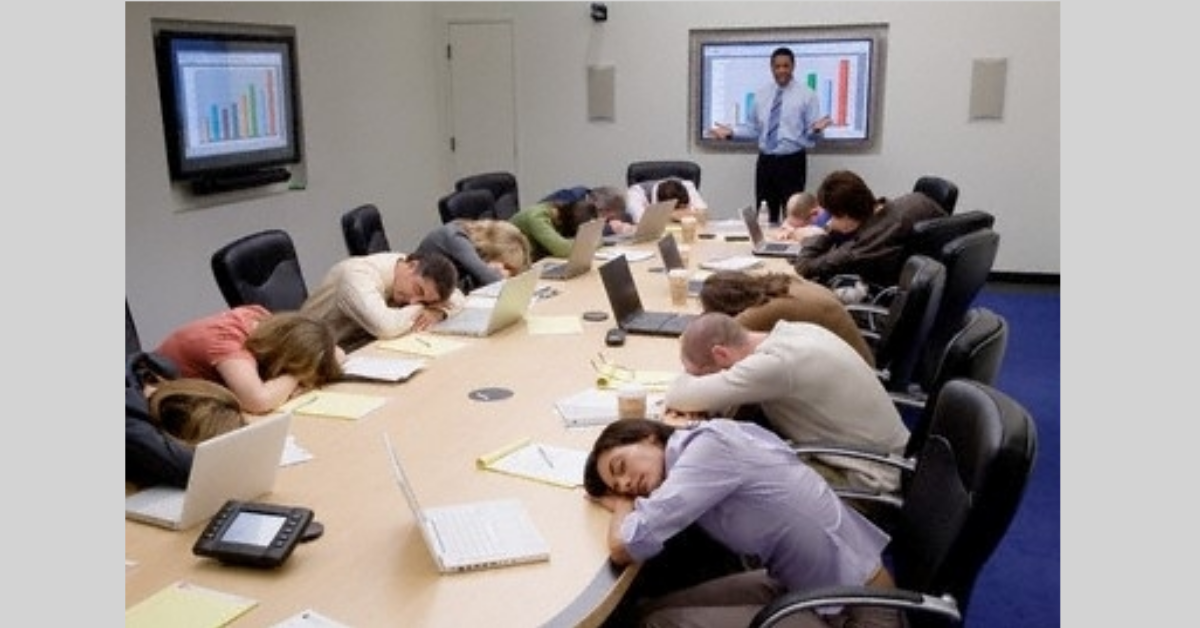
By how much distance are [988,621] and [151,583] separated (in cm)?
236

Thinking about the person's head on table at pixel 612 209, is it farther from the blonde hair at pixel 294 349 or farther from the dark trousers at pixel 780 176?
the blonde hair at pixel 294 349

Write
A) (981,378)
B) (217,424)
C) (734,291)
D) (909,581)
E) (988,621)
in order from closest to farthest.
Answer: (909,581)
(217,424)
(981,378)
(988,621)
(734,291)

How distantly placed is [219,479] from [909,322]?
89.1 inches

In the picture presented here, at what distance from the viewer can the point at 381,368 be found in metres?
3.05

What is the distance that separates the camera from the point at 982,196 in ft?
24.8

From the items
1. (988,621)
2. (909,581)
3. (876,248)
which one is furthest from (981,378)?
(876,248)

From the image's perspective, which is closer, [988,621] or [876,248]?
[988,621]

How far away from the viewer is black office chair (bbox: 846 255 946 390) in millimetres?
3287

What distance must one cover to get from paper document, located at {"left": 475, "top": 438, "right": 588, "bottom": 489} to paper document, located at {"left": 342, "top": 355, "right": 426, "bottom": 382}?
2.30 feet

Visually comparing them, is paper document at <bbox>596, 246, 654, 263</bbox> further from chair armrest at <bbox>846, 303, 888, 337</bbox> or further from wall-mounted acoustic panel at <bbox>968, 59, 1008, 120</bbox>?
wall-mounted acoustic panel at <bbox>968, 59, 1008, 120</bbox>

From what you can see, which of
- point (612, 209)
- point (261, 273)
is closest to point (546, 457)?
point (261, 273)

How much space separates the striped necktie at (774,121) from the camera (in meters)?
7.68

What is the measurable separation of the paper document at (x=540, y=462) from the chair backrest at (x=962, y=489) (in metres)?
0.72

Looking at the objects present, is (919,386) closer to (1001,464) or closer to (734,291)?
(734,291)
